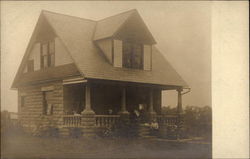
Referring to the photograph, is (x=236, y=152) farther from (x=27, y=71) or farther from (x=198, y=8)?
(x=27, y=71)

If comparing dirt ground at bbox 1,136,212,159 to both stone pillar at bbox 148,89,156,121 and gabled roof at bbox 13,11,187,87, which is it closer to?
stone pillar at bbox 148,89,156,121

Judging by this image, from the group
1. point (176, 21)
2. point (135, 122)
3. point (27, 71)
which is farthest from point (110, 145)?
point (176, 21)

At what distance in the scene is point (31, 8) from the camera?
3637 mm

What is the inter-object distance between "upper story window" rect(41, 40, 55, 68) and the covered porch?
24cm

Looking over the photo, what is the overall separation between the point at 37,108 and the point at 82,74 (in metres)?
0.54

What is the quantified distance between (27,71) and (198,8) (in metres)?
1.85

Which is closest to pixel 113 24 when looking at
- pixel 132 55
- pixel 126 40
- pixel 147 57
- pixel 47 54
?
pixel 126 40

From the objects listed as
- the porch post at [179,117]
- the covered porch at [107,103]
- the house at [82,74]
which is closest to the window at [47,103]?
the house at [82,74]

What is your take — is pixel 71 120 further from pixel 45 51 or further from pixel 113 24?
pixel 113 24

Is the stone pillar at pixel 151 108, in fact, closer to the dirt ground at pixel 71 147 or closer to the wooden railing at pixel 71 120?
the dirt ground at pixel 71 147

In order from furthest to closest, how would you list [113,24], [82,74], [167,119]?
1. [167,119]
2. [113,24]
3. [82,74]

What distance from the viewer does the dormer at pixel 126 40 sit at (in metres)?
3.76

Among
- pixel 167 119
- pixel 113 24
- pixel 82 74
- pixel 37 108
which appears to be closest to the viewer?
pixel 82 74

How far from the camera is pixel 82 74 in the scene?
3.58 metres
